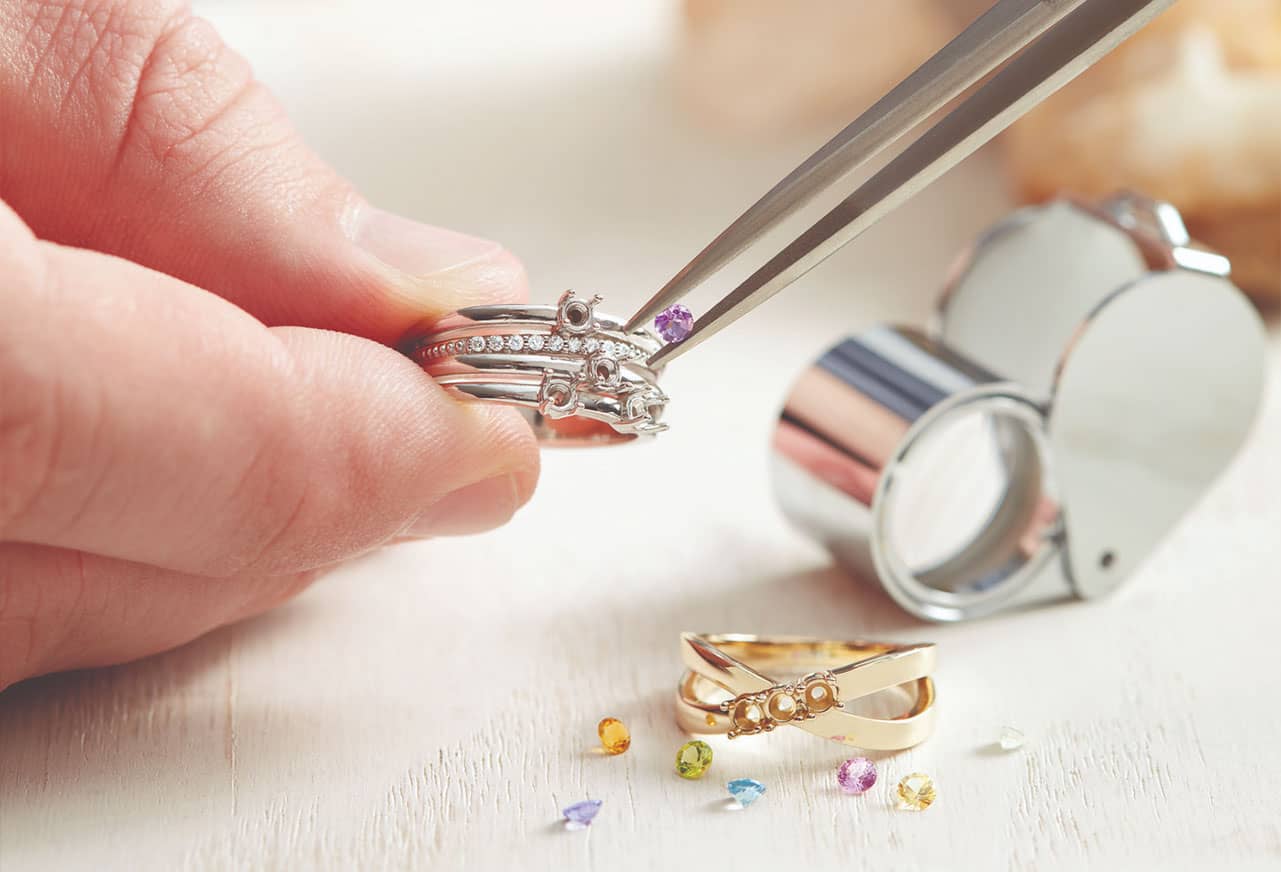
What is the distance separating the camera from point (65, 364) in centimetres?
64

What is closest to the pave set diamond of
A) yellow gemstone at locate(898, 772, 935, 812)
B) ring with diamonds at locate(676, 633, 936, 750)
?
ring with diamonds at locate(676, 633, 936, 750)

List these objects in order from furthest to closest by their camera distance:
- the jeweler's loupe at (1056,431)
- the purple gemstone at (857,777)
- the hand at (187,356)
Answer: the jeweler's loupe at (1056,431) → the purple gemstone at (857,777) → the hand at (187,356)

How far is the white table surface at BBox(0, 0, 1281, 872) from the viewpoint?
0.73 m

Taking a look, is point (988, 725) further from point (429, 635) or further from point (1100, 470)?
point (429, 635)

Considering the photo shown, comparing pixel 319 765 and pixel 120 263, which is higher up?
pixel 120 263

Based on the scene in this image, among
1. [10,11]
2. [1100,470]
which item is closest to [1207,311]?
[1100,470]

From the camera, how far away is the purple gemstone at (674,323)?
79 cm

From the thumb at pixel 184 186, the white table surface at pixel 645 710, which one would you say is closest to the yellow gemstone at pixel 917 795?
the white table surface at pixel 645 710

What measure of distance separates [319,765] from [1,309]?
0.30 m

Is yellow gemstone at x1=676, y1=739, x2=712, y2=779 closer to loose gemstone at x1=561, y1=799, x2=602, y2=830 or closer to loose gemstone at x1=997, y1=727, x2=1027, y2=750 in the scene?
loose gemstone at x1=561, y1=799, x2=602, y2=830

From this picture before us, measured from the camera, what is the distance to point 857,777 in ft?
2.51

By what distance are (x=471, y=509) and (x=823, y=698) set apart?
0.24 meters

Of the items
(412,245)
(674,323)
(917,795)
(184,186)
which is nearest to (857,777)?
(917,795)

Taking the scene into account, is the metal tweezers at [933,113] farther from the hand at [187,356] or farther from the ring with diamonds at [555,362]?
the hand at [187,356]
